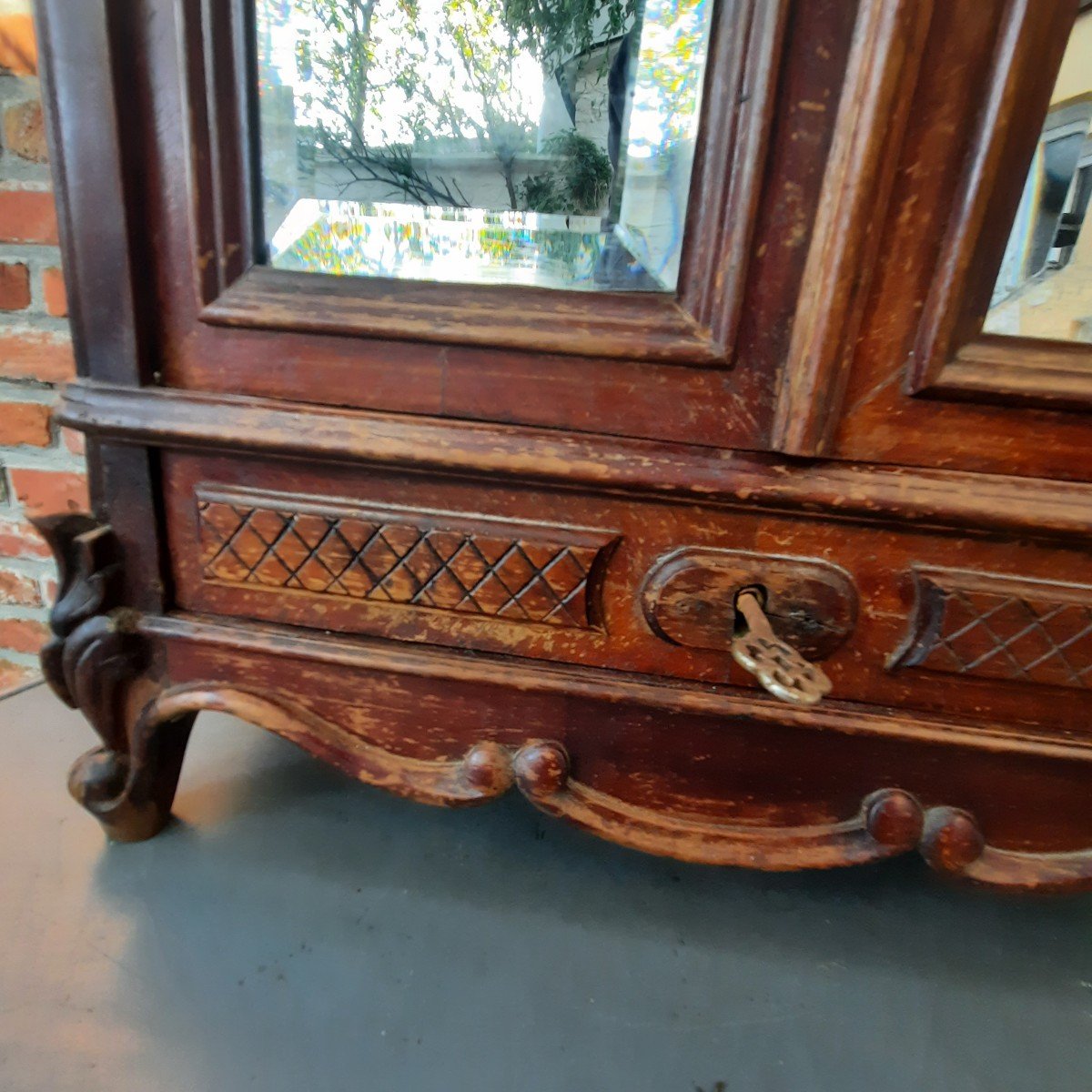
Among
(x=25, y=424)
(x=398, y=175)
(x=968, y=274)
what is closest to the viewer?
(x=968, y=274)

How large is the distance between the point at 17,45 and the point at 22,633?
0.68 metres

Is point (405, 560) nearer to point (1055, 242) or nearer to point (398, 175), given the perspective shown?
point (398, 175)

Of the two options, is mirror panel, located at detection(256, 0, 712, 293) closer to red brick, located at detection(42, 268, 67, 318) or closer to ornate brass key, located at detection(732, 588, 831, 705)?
ornate brass key, located at detection(732, 588, 831, 705)

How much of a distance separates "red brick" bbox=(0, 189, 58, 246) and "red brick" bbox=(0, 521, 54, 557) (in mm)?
337

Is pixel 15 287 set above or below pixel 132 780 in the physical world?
above

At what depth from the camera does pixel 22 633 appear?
972 millimetres

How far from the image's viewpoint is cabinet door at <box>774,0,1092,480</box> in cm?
39

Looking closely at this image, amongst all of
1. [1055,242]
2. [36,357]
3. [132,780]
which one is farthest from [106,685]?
[1055,242]

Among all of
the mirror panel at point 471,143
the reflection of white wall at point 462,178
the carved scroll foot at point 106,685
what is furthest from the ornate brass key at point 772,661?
the carved scroll foot at point 106,685

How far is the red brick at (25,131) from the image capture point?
776 millimetres

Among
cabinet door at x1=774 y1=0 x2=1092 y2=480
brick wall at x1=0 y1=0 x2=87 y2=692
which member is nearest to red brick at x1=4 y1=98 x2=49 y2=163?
brick wall at x1=0 y1=0 x2=87 y2=692

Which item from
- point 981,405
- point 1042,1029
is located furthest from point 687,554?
point 1042,1029

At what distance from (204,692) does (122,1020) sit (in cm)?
22

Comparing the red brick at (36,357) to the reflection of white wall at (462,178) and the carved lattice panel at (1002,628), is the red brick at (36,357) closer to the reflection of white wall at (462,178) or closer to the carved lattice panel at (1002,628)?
the reflection of white wall at (462,178)
